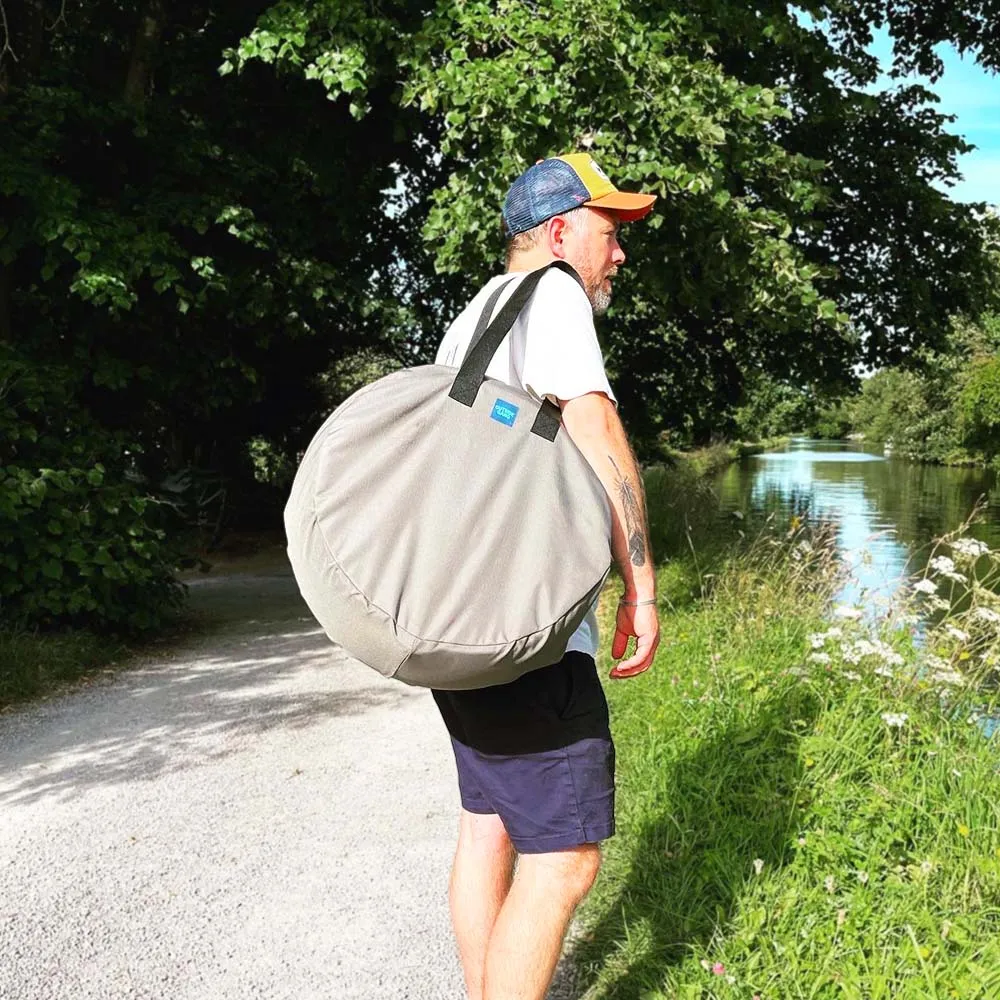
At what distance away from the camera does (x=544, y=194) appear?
2.34 metres

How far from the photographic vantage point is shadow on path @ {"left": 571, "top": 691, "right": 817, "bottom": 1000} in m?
2.94

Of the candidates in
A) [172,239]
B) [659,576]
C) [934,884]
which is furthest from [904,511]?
[934,884]

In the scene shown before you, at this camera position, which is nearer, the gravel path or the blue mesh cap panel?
the blue mesh cap panel

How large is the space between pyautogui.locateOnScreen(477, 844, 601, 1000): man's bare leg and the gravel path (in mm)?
827

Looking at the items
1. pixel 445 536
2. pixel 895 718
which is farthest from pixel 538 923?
pixel 895 718

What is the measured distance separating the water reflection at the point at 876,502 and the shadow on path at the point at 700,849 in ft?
5.16

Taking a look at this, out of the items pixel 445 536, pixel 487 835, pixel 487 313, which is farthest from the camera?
pixel 487 835

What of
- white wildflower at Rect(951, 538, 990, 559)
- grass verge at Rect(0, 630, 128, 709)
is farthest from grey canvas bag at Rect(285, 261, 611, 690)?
grass verge at Rect(0, 630, 128, 709)

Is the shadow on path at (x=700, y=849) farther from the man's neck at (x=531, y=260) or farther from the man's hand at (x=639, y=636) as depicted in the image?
the man's neck at (x=531, y=260)

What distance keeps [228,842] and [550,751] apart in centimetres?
230

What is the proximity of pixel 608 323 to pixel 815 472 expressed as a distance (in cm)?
3325

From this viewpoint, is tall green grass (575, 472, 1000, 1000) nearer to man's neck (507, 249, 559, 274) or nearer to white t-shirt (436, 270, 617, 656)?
white t-shirt (436, 270, 617, 656)

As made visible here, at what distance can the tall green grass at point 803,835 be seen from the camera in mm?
Result: 2719

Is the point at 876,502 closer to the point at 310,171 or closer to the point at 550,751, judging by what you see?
the point at 310,171
